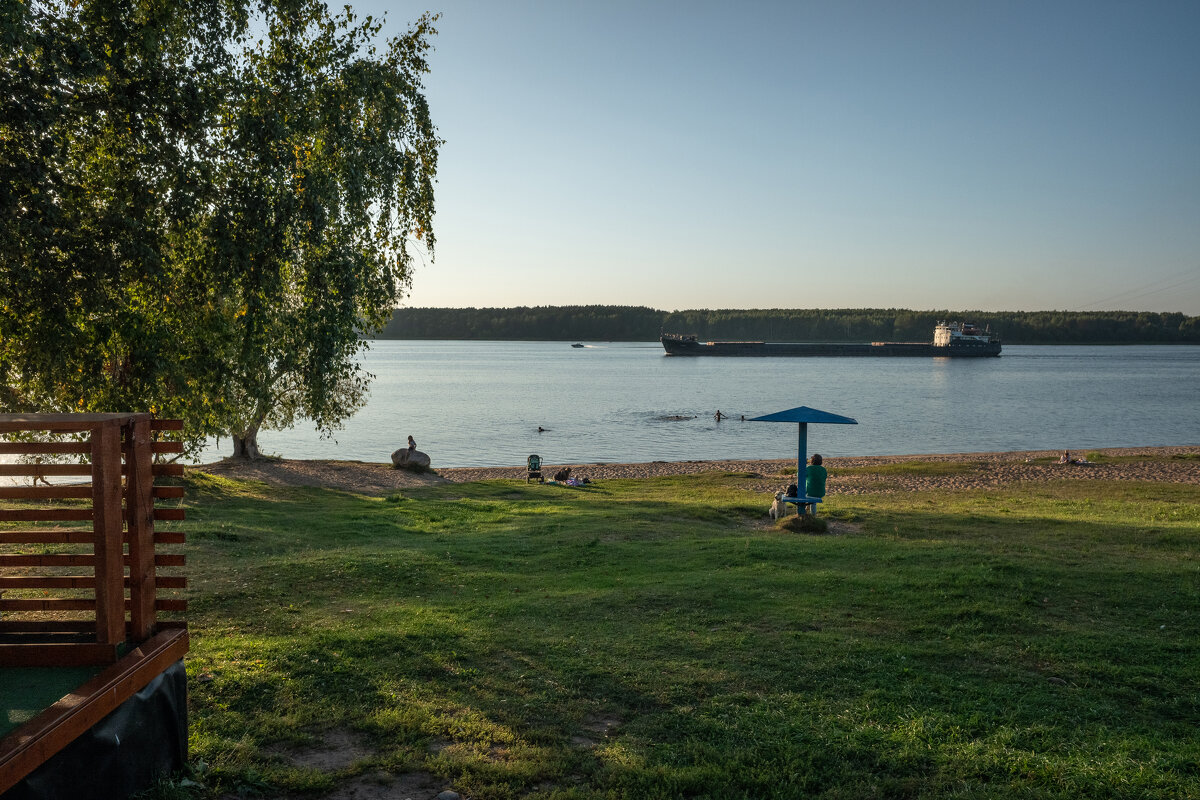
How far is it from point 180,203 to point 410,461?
21831 mm

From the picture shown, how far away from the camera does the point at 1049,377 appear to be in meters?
113

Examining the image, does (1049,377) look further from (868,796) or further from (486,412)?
(868,796)

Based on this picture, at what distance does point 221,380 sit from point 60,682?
5378 mm

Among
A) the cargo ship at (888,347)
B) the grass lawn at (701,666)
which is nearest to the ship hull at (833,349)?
the cargo ship at (888,347)

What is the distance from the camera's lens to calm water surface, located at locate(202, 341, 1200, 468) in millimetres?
43469

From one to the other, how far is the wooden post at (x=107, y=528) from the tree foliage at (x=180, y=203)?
3995 millimetres

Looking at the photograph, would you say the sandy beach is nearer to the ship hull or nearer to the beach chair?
the beach chair

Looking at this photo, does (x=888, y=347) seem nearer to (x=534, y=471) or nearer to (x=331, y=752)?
(x=534, y=471)

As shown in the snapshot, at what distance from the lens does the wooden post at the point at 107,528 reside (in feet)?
14.1

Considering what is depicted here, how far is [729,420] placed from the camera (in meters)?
57.6

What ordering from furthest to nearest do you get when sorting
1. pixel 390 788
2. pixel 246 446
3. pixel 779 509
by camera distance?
pixel 246 446 → pixel 779 509 → pixel 390 788

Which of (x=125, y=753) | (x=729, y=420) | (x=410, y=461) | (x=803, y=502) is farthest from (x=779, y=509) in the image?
(x=729, y=420)

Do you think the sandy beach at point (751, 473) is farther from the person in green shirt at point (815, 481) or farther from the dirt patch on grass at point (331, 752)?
the dirt patch on grass at point (331, 752)

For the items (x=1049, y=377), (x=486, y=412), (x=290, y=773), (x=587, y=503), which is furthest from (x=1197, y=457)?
(x=1049, y=377)
